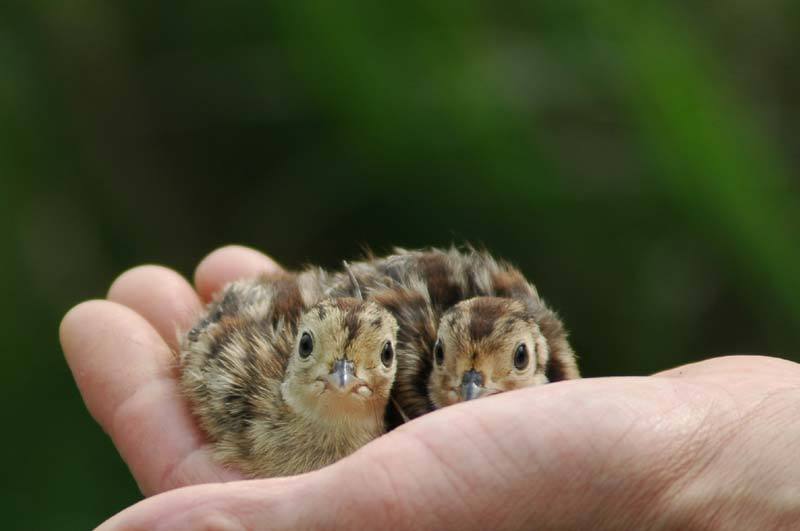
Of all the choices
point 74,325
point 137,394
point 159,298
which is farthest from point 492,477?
point 159,298

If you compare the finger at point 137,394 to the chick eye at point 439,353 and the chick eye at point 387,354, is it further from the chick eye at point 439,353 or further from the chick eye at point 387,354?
the chick eye at point 439,353

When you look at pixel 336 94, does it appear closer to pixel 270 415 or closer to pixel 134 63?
pixel 134 63

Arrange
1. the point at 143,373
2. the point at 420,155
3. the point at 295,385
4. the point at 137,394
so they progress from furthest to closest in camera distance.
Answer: the point at 420,155 < the point at 143,373 < the point at 137,394 < the point at 295,385

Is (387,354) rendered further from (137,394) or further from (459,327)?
(137,394)

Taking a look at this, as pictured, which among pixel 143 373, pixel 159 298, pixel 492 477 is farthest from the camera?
pixel 159 298

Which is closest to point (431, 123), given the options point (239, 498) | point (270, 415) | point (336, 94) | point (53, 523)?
point (336, 94)

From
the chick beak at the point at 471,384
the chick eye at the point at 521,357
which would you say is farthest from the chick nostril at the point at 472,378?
the chick eye at the point at 521,357
